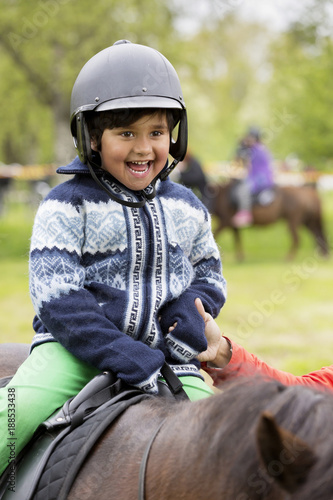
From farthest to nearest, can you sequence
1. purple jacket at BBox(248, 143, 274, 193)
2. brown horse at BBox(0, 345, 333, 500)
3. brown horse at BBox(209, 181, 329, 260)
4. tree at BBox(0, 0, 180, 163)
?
brown horse at BBox(209, 181, 329, 260) < purple jacket at BBox(248, 143, 274, 193) < tree at BBox(0, 0, 180, 163) < brown horse at BBox(0, 345, 333, 500)

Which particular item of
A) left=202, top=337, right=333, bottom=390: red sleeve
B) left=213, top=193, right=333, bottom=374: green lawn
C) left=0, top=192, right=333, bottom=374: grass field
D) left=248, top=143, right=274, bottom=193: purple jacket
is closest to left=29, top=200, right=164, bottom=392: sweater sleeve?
left=202, top=337, right=333, bottom=390: red sleeve

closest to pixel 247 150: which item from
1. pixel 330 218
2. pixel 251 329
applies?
pixel 251 329

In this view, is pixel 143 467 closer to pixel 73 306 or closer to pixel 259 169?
pixel 73 306

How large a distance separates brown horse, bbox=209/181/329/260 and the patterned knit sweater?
12.2 meters

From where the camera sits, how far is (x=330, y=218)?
22141 mm

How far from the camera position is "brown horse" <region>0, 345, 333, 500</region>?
108cm

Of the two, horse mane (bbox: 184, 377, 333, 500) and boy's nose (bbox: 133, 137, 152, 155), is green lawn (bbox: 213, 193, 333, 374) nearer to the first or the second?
boy's nose (bbox: 133, 137, 152, 155)

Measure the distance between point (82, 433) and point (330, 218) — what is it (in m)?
21.4

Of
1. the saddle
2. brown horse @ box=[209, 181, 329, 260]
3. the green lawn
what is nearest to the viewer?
the saddle

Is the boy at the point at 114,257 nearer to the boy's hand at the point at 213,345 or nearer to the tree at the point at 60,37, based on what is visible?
the boy's hand at the point at 213,345

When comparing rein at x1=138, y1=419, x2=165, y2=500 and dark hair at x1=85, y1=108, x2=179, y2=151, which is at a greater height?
dark hair at x1=85, y1=108, x2=179, y2=151

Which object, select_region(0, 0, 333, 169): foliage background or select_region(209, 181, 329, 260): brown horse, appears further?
select_region(209, 181, 329, 260): brown horse

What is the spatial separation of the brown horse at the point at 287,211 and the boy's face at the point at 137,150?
1221 centimetres

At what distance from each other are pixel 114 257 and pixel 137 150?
35 cm
